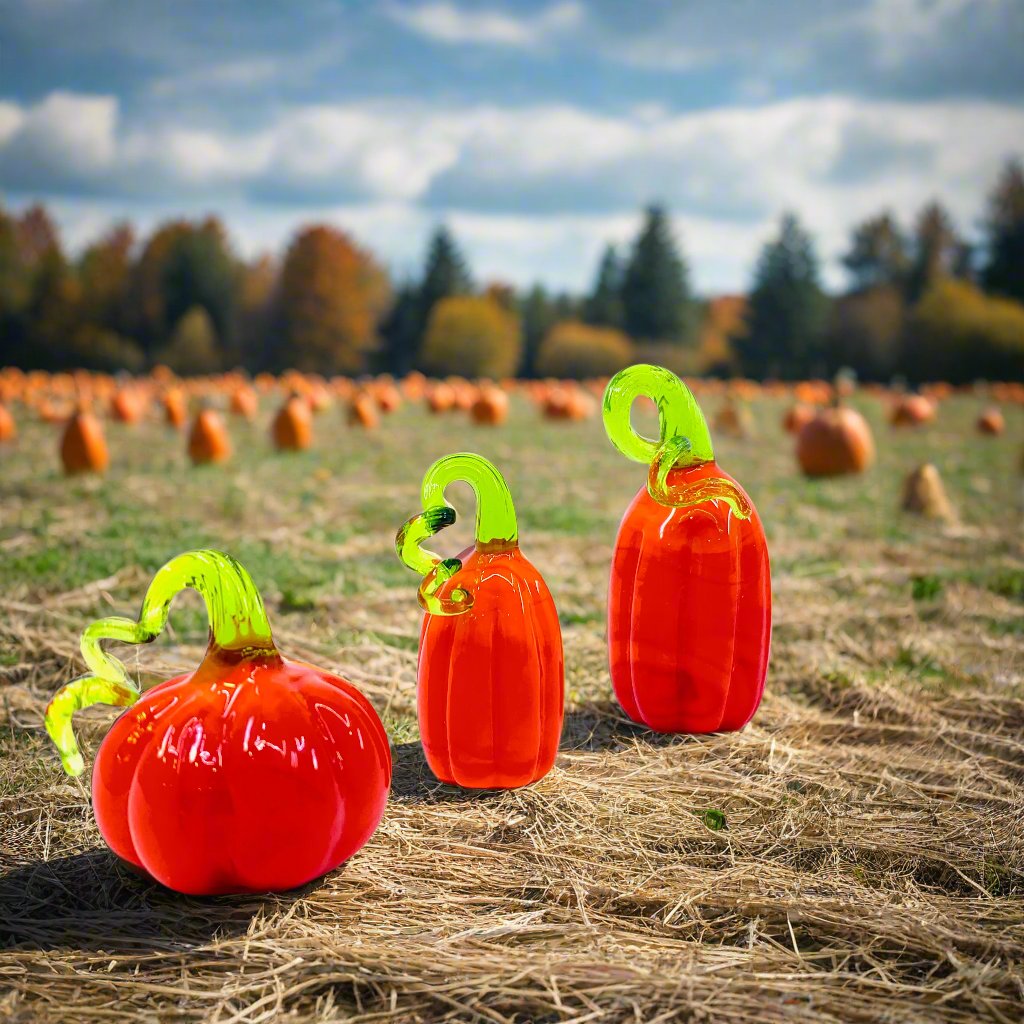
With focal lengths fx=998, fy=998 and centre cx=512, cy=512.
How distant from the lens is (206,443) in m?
9.59

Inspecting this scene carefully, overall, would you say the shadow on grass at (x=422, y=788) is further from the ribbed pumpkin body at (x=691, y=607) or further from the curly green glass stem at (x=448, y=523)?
the ribbed pumpkin body at (x=691, y=607)

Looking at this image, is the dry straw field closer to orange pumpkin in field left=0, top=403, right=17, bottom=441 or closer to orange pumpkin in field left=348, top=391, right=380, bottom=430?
orange pumpkin in field left=0, top=403, right=17, bottom=441

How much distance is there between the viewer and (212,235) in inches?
2003

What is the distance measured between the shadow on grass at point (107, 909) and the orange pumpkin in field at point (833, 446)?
832 centimetres

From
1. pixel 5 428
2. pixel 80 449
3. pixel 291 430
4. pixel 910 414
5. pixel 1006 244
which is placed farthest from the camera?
pixel 1006 244

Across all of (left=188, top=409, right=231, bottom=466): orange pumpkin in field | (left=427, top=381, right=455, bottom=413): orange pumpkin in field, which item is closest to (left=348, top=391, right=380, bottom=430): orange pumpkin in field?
(left=427, top=381, right=455, bottom=413): orange pumpkin in field

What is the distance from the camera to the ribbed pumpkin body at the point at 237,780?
218 centimetres

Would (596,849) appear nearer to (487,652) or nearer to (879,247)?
(487,652)

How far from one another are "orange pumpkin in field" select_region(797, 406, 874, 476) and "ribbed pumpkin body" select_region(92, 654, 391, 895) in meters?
8.24

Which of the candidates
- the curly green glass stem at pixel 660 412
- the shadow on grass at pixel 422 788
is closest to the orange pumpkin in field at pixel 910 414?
the curly green glass stem at pixel 660 412

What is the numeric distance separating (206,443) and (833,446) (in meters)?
6.08

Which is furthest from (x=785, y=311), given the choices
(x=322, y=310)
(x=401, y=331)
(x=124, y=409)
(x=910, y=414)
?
(x=124, y=409)

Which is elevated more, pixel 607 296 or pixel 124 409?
pixel 607 296

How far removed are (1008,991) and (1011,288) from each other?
47.1 meters
